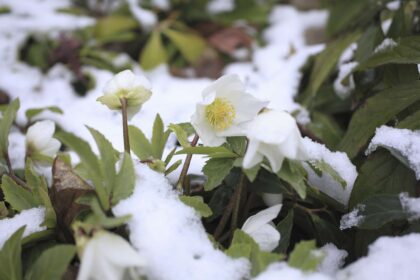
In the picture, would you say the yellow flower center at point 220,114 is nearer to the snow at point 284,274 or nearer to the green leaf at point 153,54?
the snow at point 284,274

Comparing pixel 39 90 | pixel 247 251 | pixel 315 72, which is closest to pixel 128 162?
pixel 247 251

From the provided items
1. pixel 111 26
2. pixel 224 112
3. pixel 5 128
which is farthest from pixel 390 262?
pixel 111 26

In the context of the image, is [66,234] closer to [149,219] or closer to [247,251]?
[149,219]

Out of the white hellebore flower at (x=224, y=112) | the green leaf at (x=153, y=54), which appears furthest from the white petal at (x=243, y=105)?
the green leaf at (x=153, y=54)

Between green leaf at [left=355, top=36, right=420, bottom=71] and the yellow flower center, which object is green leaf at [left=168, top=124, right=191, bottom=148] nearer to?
the yellow flower center

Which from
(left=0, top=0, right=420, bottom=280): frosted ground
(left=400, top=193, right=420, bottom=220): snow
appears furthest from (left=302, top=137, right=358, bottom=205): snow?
(left=400, top=193, right=420, bottom=220): snow

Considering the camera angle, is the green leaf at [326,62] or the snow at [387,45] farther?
the green leaf at [326,62]
